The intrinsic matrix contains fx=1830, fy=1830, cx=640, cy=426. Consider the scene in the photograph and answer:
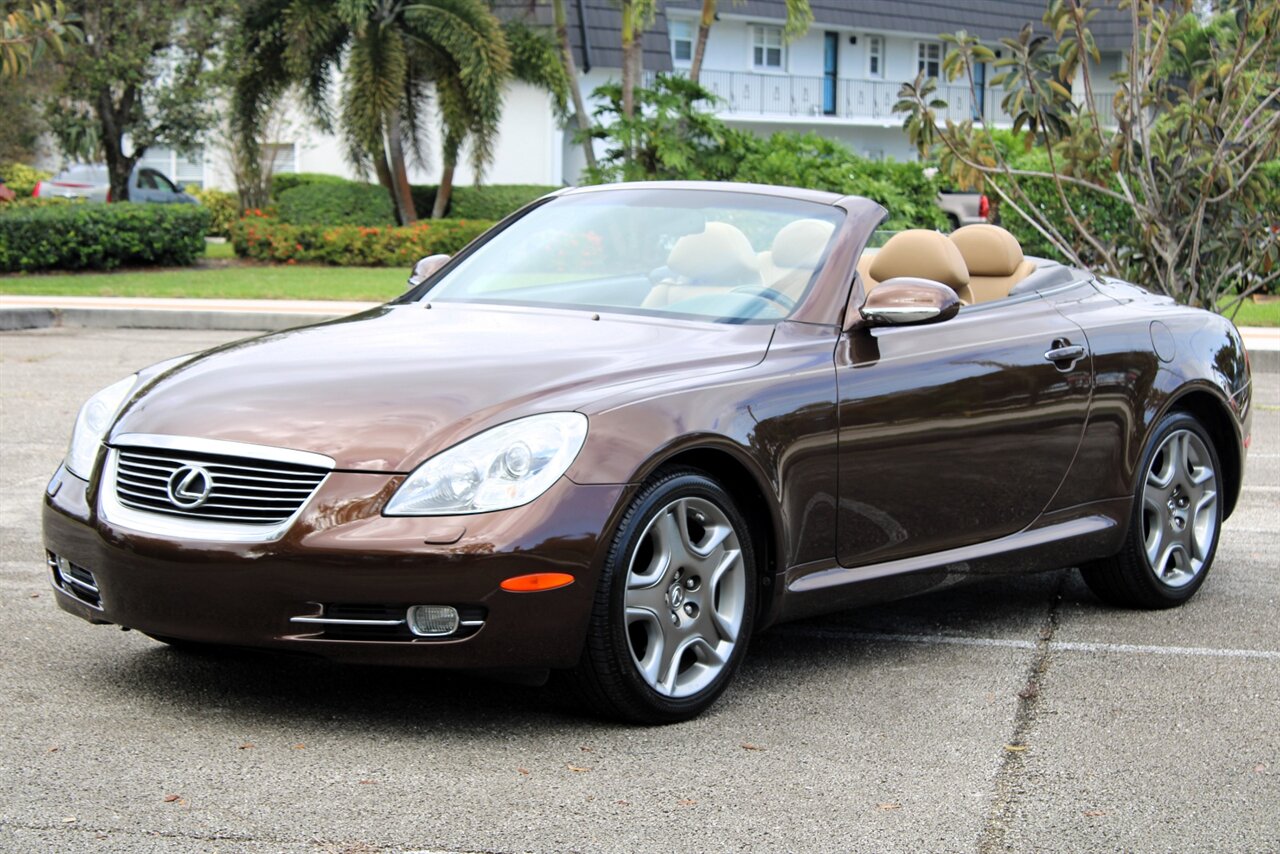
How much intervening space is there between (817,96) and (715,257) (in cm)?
4727

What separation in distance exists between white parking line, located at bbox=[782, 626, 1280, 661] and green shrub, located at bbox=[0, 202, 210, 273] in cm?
1991

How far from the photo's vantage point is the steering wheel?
5512 millimetres

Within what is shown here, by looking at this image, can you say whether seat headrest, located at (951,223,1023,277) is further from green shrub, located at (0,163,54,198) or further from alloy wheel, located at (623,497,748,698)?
green shrub, located at (0,163,54,198)

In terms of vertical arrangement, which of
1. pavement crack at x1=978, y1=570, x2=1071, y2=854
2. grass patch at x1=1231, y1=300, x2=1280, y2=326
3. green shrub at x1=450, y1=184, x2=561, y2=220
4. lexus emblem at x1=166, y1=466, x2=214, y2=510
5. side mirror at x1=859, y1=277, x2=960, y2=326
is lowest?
grass patch at x1=1231, y1=300, x2=1280, y2=326

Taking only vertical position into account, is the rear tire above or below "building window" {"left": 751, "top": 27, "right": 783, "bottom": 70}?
below

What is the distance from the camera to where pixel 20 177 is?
140ft

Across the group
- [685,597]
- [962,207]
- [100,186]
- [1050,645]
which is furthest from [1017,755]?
[100,186]

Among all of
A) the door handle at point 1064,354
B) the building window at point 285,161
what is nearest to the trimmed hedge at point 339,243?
the building window at point 285,161

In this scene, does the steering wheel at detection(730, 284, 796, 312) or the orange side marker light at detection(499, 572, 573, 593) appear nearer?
the orange side marker light at detection(499, 572, 573, 593)

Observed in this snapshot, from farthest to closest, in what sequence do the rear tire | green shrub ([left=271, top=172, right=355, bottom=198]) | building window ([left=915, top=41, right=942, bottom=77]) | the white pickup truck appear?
1. building window ([left=915, top=41, right=942, bottom=77])
2. green shrub ([left=271, top=172, right=355, bottom=198])
3. the white pickup truck
4. the rear tire

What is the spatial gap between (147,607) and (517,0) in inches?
1354

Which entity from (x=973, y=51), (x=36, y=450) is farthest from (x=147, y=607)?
(x=973, y=51)

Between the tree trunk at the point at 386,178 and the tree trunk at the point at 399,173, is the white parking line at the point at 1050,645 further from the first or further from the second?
→ the tree trunk at the point at 386,178

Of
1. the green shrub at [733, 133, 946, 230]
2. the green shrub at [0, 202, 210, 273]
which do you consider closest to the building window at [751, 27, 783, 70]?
the green shrub at [0, 202, 210, 273]
